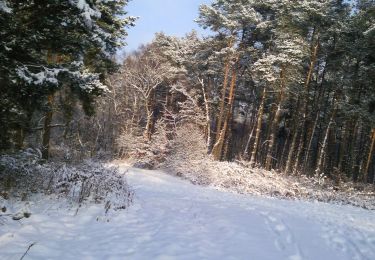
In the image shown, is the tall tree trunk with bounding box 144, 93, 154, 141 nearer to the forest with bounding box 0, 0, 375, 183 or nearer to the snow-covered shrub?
the forest with bounding box 0, 0, 375, 183

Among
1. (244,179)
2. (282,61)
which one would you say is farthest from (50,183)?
(282,61)

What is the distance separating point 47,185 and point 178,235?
159 inches

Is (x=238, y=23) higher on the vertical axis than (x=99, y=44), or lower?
higher

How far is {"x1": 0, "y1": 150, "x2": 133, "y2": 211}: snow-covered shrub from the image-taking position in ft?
28.5

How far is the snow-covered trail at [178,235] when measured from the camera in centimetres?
604

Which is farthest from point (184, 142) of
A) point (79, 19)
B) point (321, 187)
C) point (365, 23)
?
point (79, 19)

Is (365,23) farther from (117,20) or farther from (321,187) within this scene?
(117,20)

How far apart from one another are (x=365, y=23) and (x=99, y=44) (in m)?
20.7

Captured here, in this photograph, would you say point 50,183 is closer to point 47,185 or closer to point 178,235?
point 47,185

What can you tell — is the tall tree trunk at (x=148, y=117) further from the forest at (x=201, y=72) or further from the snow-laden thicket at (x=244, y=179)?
the snow-laden thicket at (x=244, y=179)

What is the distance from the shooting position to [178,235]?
733cm

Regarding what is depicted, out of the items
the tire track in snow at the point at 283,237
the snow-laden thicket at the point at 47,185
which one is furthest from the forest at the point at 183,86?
the tire track in snow at the point at 283,237

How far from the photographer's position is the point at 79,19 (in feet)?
23.4

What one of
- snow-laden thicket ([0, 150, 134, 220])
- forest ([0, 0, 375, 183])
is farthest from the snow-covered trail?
forest ([0, 0, 375, 183])
